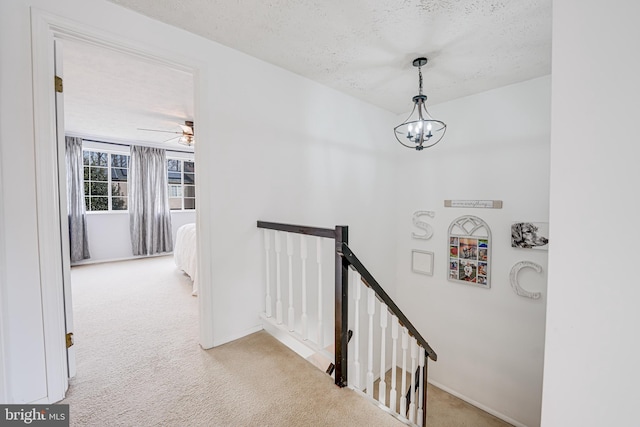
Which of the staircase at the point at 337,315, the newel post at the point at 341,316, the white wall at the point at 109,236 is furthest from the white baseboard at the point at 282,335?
the white wall at the point at 109,236

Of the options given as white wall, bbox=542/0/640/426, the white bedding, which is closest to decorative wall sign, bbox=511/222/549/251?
white wall, bbox=542/0/640/426

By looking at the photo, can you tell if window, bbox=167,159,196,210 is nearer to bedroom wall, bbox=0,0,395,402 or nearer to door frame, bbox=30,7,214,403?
bedroom wall, bbox=0,0,395,402

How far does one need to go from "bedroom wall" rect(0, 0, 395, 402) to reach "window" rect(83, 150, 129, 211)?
4725 mm

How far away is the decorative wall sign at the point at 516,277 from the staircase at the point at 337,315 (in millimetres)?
1391

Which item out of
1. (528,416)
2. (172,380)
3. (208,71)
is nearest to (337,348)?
(172,380)

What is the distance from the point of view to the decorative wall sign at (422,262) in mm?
3426

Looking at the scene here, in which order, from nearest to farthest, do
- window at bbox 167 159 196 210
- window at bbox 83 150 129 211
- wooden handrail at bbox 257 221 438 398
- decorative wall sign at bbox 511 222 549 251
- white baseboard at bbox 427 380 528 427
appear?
wooden handrail at bbox 257 221 438 398
decorative wall sign at bbox 511 222 549 251
white baseboard at bbox 427 380 528 427
window at bbox 83 150 129 211
window at bbox 167 159 196 210

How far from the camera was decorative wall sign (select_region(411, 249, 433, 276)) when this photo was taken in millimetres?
3426

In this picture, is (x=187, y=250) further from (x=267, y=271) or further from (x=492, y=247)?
(x=492, y=247)

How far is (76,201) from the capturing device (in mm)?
4766

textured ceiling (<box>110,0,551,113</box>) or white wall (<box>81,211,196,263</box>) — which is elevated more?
textured ceiling (<box>110,0,551,113</box>)

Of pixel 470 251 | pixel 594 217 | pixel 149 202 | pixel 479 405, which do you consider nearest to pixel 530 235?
pixel 470 251

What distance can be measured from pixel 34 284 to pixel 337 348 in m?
1.71

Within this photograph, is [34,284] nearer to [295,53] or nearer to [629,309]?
[295,53]
